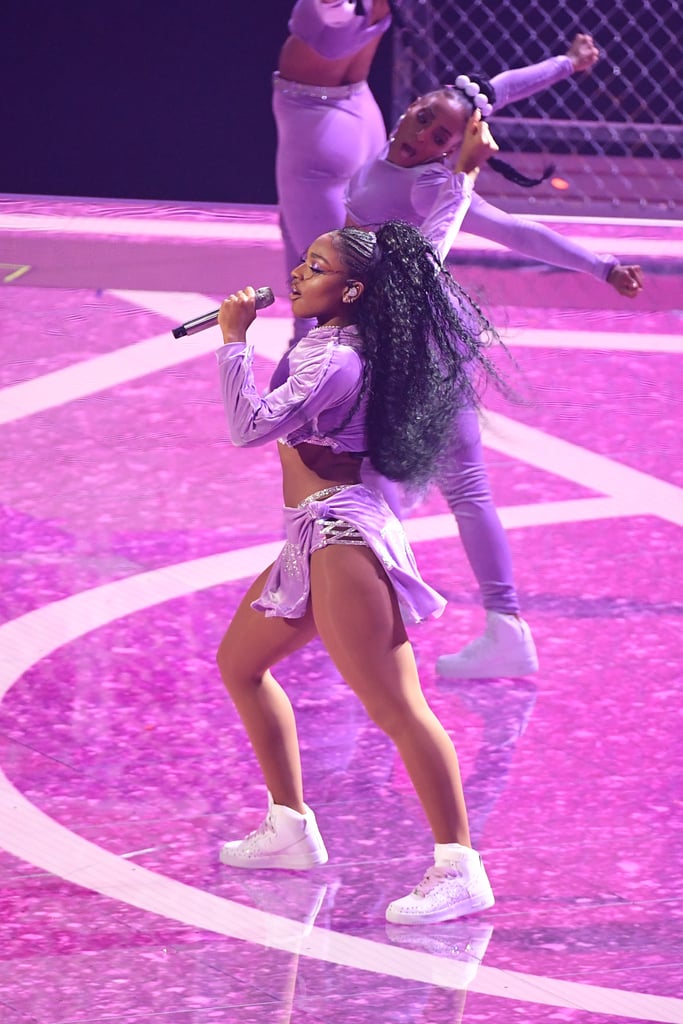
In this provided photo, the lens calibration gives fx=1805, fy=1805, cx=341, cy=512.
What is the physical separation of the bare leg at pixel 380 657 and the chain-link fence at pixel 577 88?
4.74m

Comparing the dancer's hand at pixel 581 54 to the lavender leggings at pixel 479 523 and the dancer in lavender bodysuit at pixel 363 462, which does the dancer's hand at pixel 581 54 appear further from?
the dancer in lavender bodysuit at pixel 363 462

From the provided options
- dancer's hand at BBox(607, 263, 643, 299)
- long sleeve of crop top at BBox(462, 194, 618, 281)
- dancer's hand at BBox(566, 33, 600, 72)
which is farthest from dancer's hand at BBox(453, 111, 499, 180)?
dancer's hand at BBox(566, 33, 600, 72)

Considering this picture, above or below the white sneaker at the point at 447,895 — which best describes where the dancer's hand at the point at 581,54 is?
above

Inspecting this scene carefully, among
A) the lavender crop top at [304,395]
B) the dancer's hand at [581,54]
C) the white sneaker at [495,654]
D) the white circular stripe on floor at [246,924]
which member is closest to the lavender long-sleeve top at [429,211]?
the dancer's hand at [581,54]

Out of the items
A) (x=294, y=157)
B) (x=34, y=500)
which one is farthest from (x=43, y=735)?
(x=294, y=157)

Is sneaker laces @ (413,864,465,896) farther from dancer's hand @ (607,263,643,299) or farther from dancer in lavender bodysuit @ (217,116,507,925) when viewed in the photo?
dancer's hand @ (607,263,643,299)

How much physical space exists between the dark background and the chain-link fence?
0.93 ft

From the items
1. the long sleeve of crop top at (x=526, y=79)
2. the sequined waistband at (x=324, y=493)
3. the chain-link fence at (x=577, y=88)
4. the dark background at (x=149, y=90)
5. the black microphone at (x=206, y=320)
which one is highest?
the black microphone at (x=206, y=320)

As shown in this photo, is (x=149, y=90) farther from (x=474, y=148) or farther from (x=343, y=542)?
(x=343, y=542)

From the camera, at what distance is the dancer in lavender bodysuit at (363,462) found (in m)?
3.41

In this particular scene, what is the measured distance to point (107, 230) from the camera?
333 inches

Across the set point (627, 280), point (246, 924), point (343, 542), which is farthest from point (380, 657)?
point (627, 280)

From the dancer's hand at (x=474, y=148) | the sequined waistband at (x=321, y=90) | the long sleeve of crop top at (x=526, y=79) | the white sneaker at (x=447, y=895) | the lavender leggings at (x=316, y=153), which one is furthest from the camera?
the sequined waistband at (x=321, y=90)

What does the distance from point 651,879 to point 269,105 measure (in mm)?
5254
